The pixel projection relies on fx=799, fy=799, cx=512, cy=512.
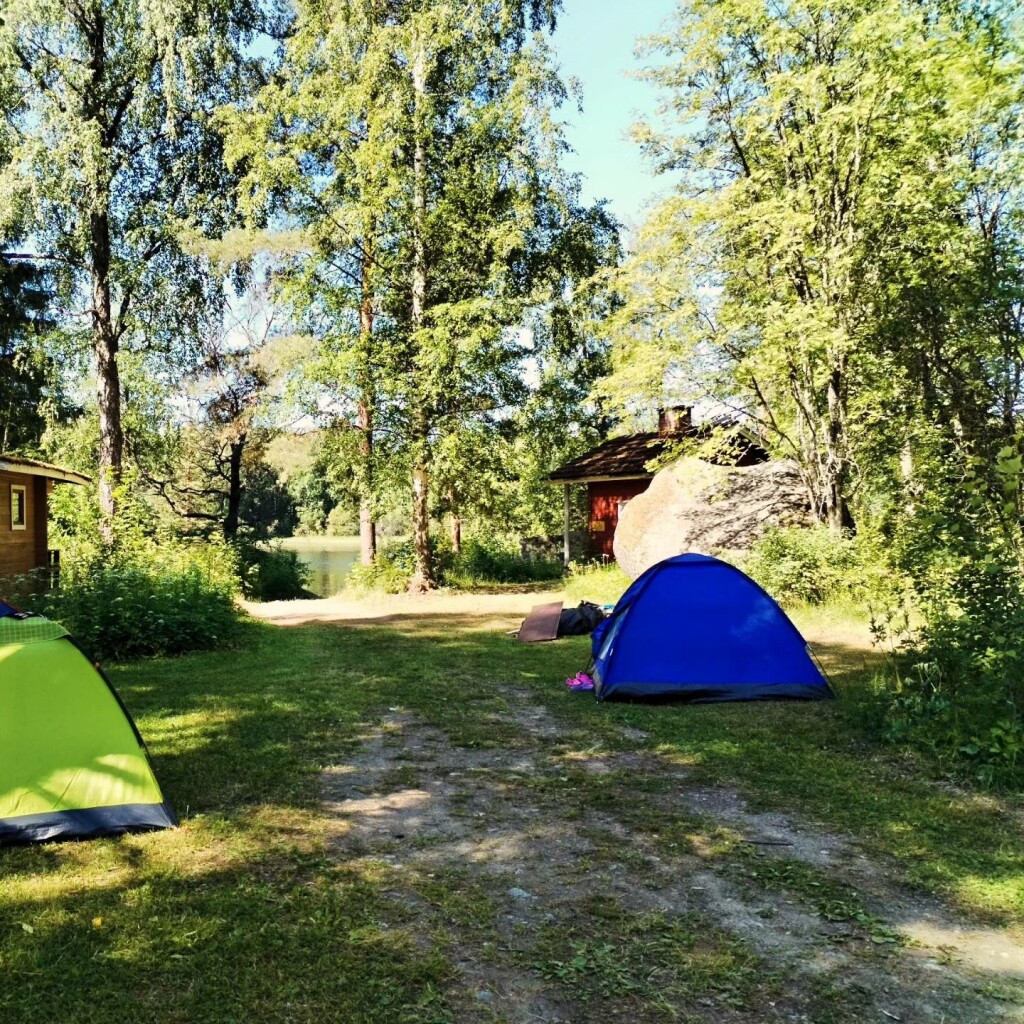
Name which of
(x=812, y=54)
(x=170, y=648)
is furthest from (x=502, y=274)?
(x=170, y=648)

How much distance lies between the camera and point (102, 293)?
17.2 m

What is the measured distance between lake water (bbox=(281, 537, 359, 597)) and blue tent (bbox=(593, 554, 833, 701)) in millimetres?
19074

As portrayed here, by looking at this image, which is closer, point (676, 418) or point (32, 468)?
point (32, 468)

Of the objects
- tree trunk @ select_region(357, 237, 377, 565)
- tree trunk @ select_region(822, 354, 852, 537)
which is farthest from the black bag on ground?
tree trunk @ select_region(357, 237, 377, 565)

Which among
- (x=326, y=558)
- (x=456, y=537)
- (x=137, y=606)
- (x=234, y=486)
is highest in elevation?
(x=234, y=486)

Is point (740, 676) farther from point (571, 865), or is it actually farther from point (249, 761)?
point (249, 761)

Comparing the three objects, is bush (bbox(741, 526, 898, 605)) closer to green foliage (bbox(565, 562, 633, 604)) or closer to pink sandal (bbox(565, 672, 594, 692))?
green foliage (bbox(565, 562, 633, 604))

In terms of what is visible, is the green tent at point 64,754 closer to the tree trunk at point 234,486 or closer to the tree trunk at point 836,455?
the tree trunk at point 836,455

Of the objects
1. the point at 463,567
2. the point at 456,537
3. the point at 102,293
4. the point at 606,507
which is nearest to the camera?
the point at 102,293

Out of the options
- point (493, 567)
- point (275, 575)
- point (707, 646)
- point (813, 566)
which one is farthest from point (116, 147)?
point (707, 646)

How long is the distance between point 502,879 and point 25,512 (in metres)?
20.8

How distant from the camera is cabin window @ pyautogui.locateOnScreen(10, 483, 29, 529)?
64.3ft

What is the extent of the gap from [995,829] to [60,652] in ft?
18.5

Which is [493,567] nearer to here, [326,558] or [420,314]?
[420,314]
